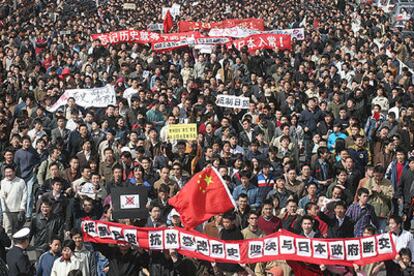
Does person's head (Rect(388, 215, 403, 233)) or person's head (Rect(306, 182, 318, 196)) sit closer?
person's head (Rect(388, 215, 403, 233))

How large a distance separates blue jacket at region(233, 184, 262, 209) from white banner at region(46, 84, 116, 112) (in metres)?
5.33

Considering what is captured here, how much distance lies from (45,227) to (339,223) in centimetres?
378

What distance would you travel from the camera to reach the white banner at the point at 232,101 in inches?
671

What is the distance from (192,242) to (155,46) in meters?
13.4

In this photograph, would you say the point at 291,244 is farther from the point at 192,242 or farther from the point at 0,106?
the point at 0,106

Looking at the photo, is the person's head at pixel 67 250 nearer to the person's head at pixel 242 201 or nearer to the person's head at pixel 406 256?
the person's head at pixel 242 201

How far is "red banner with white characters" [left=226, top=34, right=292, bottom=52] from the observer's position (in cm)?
2310

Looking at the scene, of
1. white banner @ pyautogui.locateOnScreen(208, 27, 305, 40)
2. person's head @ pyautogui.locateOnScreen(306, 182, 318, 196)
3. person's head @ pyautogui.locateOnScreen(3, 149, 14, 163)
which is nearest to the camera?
person's head @ pyautogui.locateOnScreen(306, 182, 318, 196)

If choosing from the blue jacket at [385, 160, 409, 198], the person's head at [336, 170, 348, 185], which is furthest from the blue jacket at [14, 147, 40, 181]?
the blue jacket at [385, 160, 409, 198]

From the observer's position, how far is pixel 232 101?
56.2 feet

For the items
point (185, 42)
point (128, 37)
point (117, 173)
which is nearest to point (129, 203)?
point (117, 173)

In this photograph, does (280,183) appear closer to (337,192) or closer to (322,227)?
(337,192)

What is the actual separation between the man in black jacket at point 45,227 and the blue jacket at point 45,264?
0.98m

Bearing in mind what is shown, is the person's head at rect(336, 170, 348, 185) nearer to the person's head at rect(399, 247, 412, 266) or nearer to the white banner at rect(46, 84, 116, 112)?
the person's head at rect(399, 247, 412, 266)
